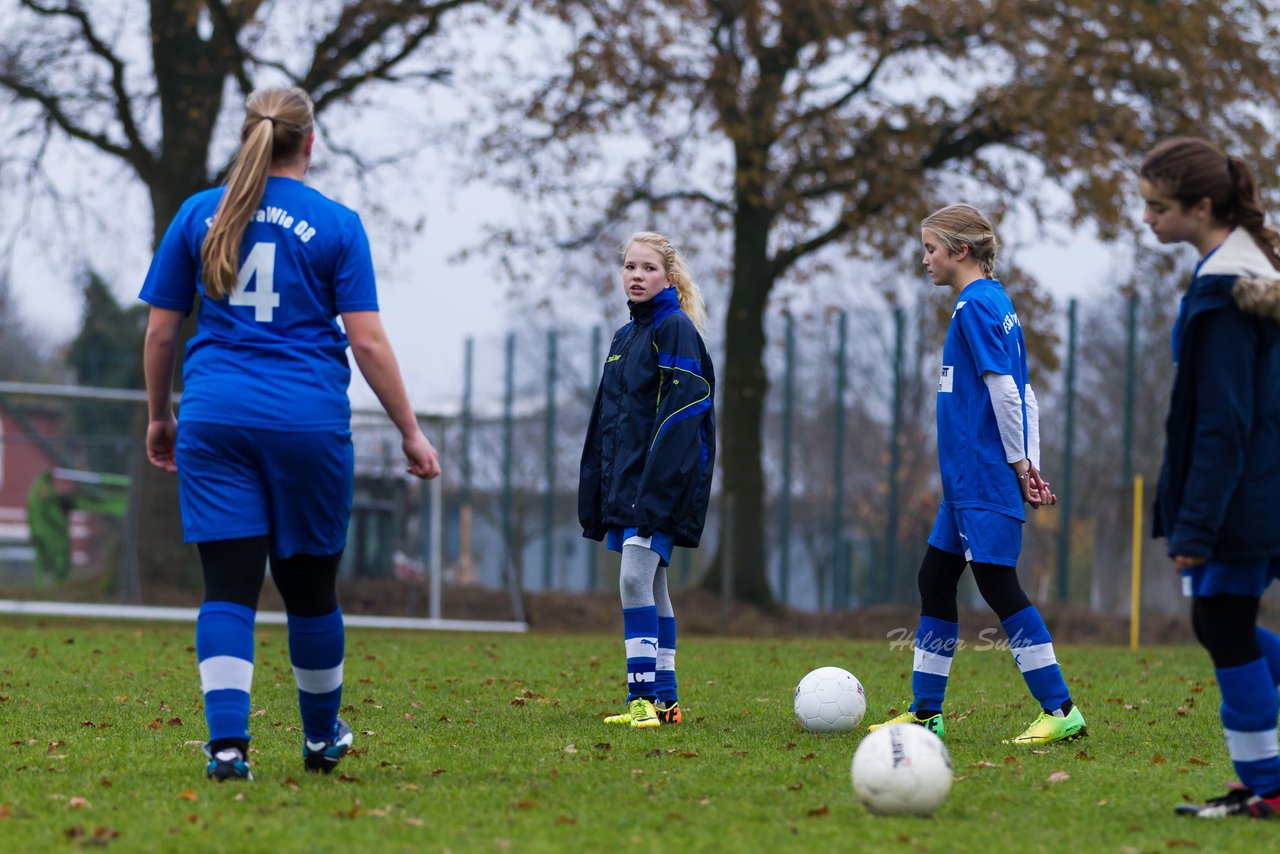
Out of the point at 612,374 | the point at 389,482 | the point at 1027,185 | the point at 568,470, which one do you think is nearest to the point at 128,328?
the point at 568,470

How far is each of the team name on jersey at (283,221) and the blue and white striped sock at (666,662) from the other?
2.85 m

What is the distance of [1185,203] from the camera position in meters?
4.31

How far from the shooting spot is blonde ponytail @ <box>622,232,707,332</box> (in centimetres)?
664

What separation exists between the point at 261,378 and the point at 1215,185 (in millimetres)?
2899

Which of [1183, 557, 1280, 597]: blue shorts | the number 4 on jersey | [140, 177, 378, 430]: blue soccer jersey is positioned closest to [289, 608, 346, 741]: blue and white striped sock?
[140, 177, 378, 430]: blue soccer jersey

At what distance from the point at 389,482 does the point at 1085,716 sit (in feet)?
39.3

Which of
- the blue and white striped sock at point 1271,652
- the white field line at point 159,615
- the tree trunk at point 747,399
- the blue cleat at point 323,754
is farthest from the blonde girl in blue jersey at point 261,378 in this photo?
the tree trunk at point 747,399

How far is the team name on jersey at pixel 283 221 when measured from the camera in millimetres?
4441

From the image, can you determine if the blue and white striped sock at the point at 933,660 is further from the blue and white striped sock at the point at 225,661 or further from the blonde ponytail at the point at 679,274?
the blue and white striped sock at the point at 225,661

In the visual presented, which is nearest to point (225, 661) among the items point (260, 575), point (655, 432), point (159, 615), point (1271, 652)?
point (260, 575)

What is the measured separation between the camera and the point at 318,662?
465cm

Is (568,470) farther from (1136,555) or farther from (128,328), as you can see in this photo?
(128,328)

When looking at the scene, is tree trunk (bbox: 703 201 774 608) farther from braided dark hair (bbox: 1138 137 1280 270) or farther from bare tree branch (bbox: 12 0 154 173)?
braided dark hair (bbox: 1138 137 1280 270)

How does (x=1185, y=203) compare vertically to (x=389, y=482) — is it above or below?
above
